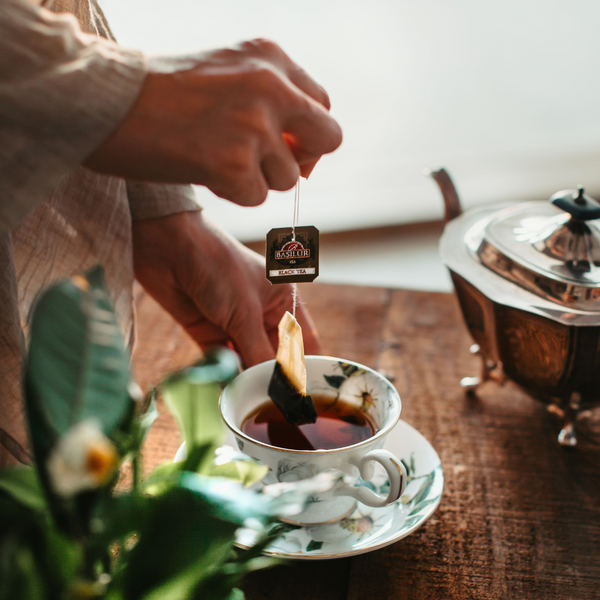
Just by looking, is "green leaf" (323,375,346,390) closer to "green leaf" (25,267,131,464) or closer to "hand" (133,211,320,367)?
"hand" (133,211,320,367)

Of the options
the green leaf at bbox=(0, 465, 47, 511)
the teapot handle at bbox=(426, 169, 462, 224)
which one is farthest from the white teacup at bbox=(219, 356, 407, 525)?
the teapot handle at bbox=(426, 169, 462, 224)

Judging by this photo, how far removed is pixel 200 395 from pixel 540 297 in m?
0.53

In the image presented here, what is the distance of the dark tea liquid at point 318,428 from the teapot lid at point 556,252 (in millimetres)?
281

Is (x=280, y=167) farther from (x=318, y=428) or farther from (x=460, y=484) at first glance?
(x=460, y=484)

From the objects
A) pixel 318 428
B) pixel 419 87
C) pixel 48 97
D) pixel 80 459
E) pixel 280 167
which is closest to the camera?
pixel 80 459

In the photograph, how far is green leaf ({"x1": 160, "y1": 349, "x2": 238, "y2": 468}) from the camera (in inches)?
11.1

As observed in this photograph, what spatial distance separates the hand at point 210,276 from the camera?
76 centimetres

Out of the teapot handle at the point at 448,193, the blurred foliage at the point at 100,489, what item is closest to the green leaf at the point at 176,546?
the blurred foliage at the point at 100,489

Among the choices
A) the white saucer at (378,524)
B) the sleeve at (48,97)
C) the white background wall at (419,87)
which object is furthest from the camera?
the white background wall at (419,87)

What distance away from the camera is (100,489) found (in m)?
0.24

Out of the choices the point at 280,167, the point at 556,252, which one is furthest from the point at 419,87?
the point at 280,167

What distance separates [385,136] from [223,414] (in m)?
1.67

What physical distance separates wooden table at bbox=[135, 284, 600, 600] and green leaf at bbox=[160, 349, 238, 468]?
0.28 m

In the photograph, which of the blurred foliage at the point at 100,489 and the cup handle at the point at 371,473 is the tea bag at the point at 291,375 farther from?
the blurred foliage at the point at 100,489
